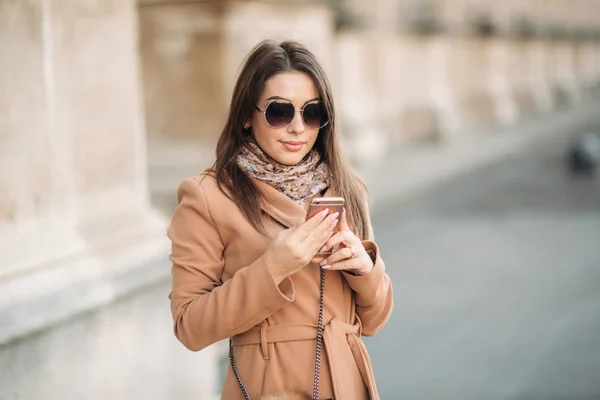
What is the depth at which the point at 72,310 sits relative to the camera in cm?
338

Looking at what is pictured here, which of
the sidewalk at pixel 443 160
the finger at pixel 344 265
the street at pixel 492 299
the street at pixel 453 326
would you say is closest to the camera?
the finger at pixel 344 265

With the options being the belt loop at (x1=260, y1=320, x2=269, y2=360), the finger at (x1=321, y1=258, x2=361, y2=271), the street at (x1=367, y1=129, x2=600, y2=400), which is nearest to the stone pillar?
the belt loop at (x1=260, y1=320, x2=269, y2=360)

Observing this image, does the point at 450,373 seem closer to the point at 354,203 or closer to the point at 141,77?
the point at 354,203

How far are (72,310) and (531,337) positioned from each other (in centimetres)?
317

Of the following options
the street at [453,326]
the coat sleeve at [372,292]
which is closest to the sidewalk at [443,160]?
the street at [453,326]

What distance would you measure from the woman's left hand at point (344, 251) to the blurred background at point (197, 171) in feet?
4.98

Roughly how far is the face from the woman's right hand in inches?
11.4

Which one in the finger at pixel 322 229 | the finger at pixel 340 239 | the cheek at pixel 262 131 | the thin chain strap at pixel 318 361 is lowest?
the thin chain strap at pixel 318 361

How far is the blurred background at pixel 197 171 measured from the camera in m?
3.29

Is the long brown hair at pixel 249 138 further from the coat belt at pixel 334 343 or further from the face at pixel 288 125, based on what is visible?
the coat belt at pixel 334 343

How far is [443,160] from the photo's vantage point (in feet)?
45.3

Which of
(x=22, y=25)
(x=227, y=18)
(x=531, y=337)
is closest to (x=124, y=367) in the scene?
(x=22, y=25)

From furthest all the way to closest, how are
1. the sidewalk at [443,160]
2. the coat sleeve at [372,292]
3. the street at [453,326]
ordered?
1. the sidewalk at [443,160]
2. the street at [453,326]
3. the coat sleeve at [372,292]

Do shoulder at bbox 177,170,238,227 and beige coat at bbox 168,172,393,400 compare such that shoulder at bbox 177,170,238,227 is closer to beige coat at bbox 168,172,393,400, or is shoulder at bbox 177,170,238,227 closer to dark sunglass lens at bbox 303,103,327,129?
beige coat at bbox 168,172,393,400
